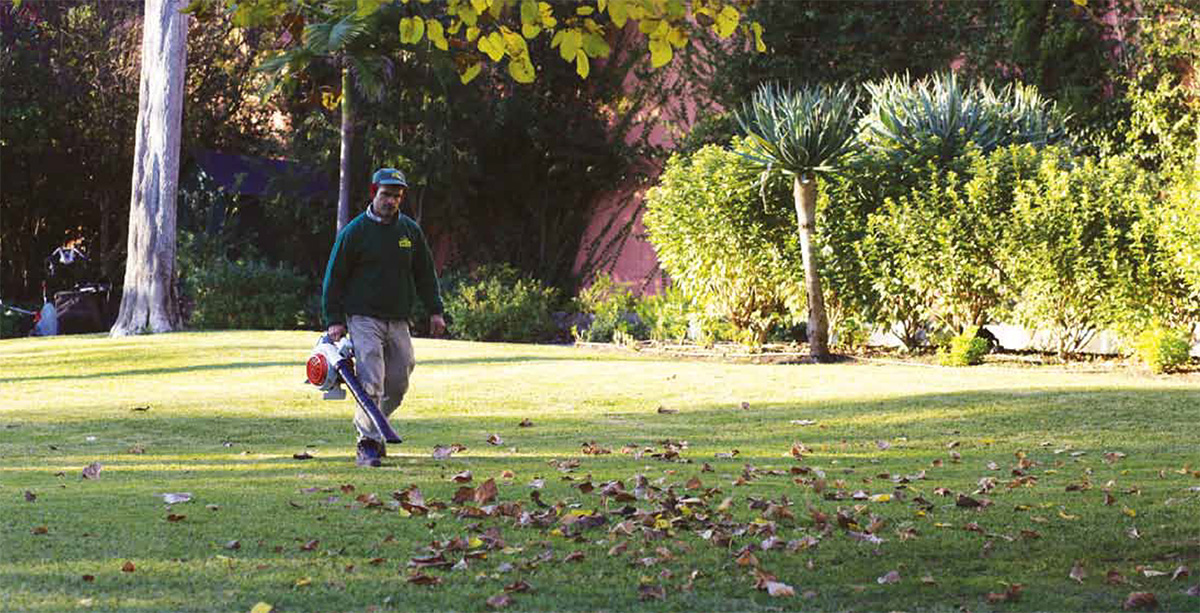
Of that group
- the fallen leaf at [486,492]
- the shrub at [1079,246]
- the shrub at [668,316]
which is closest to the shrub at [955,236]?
the shrub at [1079,246]

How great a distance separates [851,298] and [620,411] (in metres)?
5.86

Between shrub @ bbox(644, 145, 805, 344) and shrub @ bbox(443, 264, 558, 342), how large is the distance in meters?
4.87

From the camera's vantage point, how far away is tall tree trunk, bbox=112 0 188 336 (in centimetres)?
2378

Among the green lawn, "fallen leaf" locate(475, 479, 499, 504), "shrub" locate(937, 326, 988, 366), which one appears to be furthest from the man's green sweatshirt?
"shrub" locate(937, 326, 988, 366)

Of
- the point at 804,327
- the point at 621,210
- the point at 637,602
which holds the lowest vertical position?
the point at 637,602

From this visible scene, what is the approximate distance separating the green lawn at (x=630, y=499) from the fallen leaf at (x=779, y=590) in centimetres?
4

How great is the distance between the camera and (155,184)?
944 inches

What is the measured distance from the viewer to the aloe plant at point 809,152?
669 inches

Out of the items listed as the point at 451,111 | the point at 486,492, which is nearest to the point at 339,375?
the point at 486,492

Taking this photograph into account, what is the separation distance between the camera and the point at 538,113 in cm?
2798

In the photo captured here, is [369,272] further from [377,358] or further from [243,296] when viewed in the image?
[243,296]

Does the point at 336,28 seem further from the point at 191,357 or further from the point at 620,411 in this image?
the point at 620,411

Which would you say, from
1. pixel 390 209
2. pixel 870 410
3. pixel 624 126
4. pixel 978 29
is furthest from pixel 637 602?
pixel 624 126

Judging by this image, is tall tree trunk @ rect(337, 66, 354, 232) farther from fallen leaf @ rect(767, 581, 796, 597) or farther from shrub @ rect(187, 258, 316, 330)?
fallen leaf @ rect(767, 581, 796, 597)
